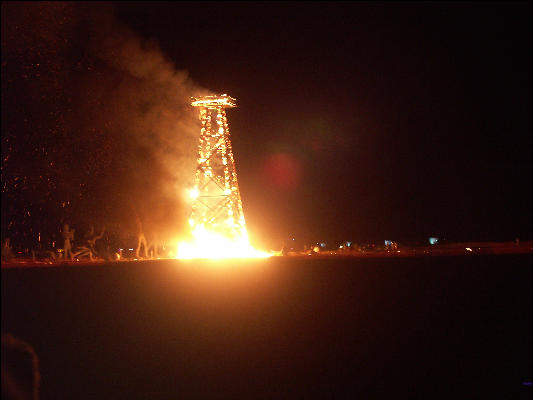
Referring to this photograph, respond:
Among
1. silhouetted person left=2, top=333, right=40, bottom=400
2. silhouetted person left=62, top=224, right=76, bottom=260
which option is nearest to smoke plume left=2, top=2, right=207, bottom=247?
silhouetted person left=62, top=224, right=76, bottom=260

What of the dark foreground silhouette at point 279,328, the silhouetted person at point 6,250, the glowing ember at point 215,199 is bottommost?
the dark foreground silhouette at point 279,328

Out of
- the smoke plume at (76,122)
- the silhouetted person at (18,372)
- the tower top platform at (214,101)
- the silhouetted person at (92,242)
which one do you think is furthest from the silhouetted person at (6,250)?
the tower top platform at (214,101)

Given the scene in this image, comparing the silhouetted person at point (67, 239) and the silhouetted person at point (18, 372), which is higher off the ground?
the silhouetted person at point (67, 239)

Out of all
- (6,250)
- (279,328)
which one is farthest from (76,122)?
(279,328)

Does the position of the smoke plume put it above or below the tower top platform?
below

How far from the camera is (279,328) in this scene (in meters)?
5.99

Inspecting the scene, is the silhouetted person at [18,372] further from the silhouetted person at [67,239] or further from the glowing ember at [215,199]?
the glowing ember at [215,199]

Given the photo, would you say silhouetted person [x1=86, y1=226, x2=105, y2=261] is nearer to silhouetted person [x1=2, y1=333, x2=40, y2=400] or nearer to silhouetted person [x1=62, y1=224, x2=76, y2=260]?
silhouetted person [x1=62, y1=224, x2=76, y2=260]

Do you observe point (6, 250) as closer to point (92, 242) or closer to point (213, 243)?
point (92, 242)

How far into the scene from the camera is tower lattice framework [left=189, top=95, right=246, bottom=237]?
12586 mm

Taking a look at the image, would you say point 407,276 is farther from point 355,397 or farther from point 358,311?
point 355,397

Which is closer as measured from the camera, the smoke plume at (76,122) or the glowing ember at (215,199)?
the smoke plume at (76,122)

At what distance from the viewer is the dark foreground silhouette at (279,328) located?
4.95 m

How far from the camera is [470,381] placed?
16.5ft
